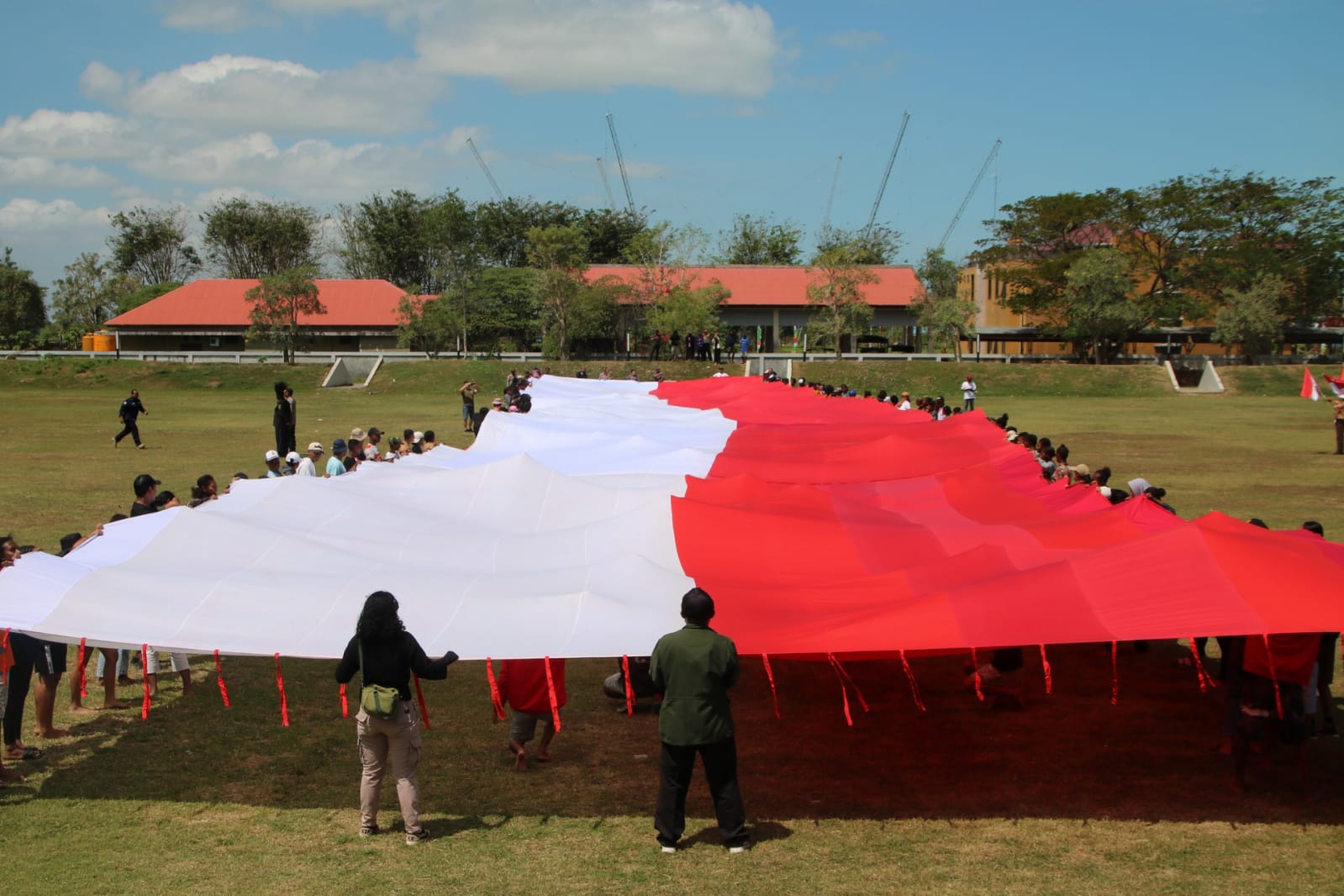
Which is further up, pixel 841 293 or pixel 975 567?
pixel 841 293

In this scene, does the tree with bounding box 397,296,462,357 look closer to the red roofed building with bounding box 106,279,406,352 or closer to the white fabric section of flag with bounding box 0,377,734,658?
the red roofed building with bounding box 106,279,406,352

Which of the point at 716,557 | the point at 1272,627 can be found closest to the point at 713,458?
the point at 716,557

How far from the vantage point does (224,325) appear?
54.7 m

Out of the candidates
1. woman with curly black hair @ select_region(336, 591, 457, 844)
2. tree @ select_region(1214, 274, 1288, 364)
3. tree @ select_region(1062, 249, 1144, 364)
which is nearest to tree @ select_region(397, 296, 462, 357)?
tree @ select_region(1062, 249, 1144, 364)

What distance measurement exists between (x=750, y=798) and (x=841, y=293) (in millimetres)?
46824

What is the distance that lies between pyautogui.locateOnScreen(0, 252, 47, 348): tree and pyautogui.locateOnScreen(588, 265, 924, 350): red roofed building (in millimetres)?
31251

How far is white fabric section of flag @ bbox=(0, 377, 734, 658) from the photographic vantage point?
6.58 metres

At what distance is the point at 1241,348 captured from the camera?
5184cm

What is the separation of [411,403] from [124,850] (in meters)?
32.3

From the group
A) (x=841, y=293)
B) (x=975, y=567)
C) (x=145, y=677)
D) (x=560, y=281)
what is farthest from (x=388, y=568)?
(x=841, y=293)

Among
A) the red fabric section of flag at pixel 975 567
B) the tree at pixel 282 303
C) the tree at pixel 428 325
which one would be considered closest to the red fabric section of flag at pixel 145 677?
the red fabric section of flag at pixel 975 567

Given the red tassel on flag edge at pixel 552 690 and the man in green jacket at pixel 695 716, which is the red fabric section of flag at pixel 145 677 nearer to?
the red tassel on flag edge at pixel 552 690

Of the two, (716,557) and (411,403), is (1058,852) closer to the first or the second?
(716,557)

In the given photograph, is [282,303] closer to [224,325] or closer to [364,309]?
[224,325]
